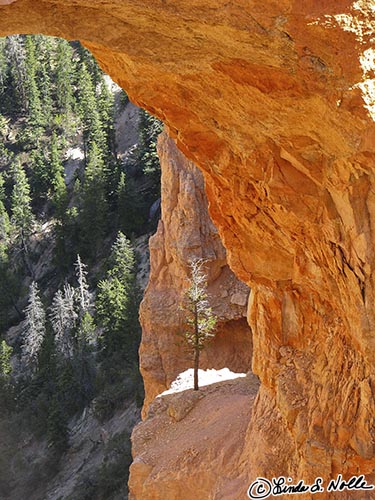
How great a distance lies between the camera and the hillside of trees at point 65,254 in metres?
40.0

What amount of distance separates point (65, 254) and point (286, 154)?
47116mm

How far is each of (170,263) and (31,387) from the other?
58.4ft

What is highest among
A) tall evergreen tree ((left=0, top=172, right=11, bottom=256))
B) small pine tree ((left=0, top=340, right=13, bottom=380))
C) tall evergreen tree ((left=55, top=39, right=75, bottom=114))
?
tall evergreen tree ((left=55, top=39, right=75, bottom=114))

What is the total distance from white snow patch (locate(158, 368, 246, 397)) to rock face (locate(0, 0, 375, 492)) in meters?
8.51

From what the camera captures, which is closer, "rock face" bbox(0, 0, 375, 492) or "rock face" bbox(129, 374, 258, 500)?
"rock face" bbox(0, 0, 375, 492)

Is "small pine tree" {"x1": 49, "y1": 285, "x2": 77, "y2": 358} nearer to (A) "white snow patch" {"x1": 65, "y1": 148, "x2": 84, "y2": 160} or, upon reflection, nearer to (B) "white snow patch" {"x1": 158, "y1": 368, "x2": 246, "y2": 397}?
(B) "white snow patch" {"x1": 158, "y1": 368, "x2": 246, "y2": 397}

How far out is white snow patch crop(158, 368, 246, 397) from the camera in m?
23.6

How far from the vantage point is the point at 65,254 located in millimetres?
55594

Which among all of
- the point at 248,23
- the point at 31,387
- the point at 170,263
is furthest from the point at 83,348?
the point at 248,23

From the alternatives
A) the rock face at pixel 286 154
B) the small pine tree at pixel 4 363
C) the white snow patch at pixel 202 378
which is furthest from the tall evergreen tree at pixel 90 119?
the rock face at pixel 286 154

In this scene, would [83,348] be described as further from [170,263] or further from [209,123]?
[209,123]

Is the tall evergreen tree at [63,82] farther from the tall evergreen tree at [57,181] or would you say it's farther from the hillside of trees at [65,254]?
the tall evergreen tree at [57,181]

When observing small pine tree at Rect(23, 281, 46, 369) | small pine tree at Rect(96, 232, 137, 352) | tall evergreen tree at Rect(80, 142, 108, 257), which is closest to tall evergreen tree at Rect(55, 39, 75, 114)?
tall evergreen tree at Rect(80, 142, 108, 257)

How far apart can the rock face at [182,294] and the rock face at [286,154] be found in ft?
41.8
